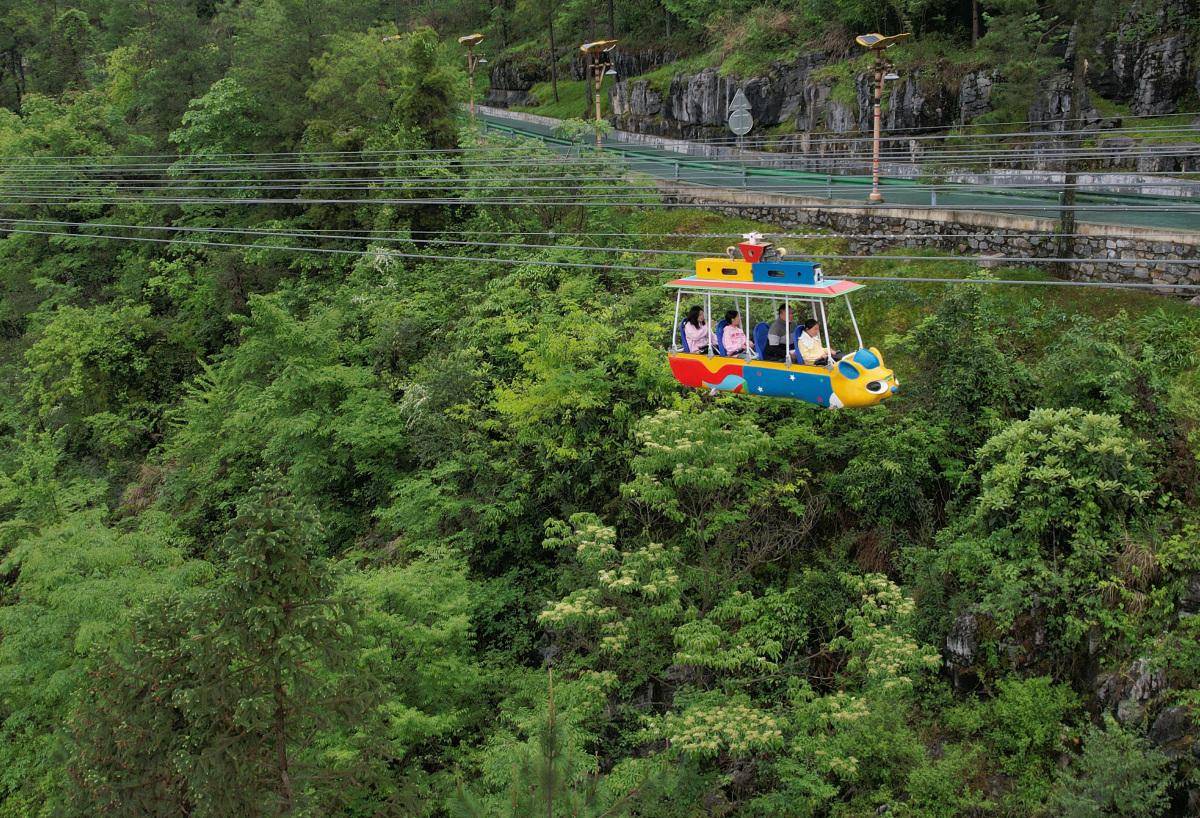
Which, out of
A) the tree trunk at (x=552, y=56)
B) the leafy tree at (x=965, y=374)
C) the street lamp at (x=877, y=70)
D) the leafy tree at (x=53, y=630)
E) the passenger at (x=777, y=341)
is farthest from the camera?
the tree trunk at (x=552, y=56)

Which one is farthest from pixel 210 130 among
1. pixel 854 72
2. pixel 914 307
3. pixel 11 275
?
pixel 914 307

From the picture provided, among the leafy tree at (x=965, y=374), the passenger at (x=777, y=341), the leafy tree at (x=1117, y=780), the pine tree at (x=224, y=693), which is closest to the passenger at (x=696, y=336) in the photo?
the passenger at (x=777, y=341)

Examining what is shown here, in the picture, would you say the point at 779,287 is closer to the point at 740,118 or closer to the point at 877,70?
the point at 877,70

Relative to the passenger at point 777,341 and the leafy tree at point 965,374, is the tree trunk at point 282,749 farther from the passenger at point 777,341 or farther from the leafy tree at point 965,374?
the leafy tree at point 965,374

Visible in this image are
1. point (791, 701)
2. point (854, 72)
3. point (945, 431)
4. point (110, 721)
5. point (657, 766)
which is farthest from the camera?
point (854, 72)

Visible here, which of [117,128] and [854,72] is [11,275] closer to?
[117,128]
